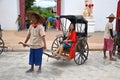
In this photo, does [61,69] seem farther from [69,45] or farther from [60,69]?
[69,45]

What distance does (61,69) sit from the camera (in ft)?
25.8

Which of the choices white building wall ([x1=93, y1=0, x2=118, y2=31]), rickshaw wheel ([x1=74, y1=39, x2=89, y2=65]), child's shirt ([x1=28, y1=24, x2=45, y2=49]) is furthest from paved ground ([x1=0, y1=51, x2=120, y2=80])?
white building wall ([x1=93, y1=0, x2=118, y2=31])

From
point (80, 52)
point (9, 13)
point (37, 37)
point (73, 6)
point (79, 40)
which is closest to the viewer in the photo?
point (37, 37)

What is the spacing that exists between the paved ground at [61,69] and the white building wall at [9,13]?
676 cm

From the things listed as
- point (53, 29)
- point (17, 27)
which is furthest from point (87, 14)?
point (17, 27)

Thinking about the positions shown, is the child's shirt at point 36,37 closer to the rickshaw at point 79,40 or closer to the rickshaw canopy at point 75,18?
the rickshaw at point 79,40

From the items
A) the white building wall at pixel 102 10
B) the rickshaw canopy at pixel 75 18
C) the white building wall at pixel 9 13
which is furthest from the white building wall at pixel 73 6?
the rickshaw canopy at pixel 75 18

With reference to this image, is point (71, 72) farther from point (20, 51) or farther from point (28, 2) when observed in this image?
point (28, 2)

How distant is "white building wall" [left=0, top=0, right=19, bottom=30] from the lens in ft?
52.3

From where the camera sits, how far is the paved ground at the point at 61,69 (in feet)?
23.3

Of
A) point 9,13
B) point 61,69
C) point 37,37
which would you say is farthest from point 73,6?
point 37,37

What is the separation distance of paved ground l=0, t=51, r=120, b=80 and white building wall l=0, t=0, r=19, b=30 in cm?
676

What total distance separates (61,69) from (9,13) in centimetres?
914

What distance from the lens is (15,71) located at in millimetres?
7586
